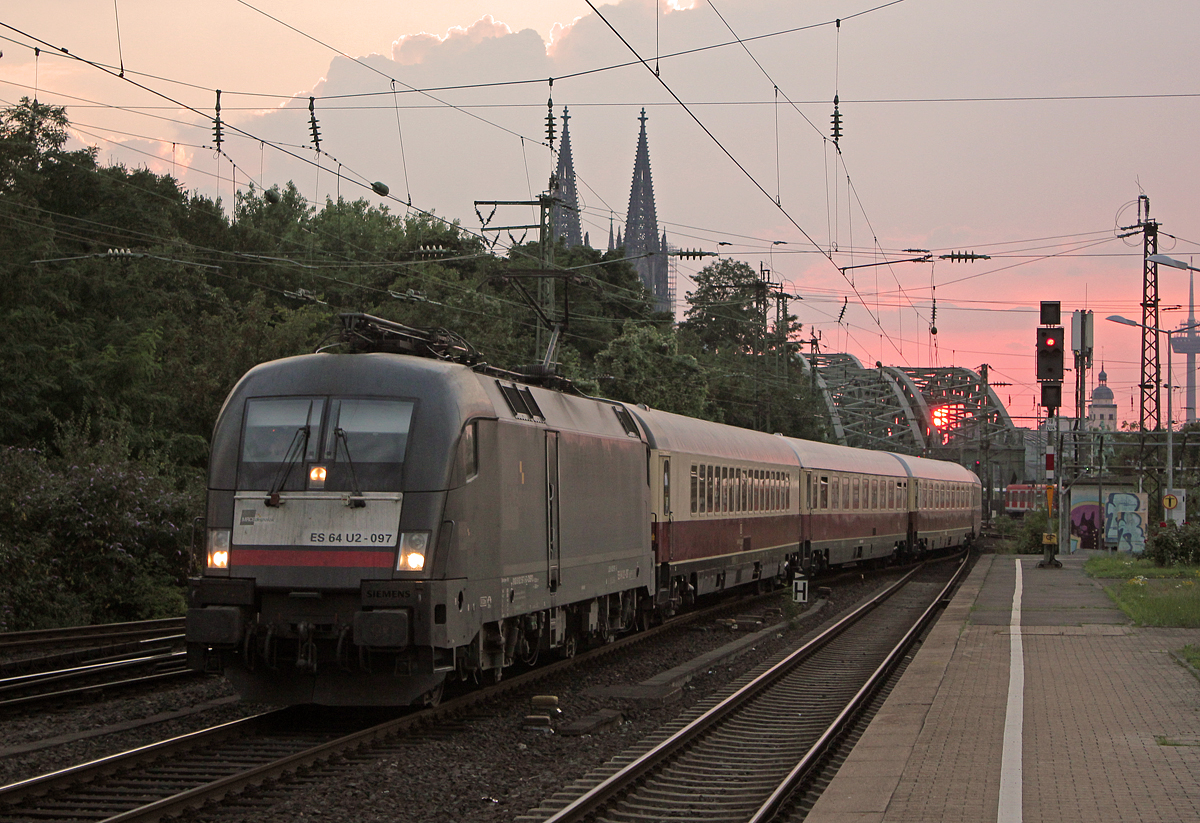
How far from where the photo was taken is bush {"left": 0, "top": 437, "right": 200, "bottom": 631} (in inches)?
806

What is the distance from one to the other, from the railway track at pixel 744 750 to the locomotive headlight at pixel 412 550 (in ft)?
7.37

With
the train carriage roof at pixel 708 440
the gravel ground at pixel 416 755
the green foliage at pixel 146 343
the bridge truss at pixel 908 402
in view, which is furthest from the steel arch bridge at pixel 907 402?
the gravel ground at pixel 416 755

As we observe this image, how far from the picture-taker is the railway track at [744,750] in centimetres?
908

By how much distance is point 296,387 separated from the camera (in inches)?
452

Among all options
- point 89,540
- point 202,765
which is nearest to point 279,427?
point 202,765

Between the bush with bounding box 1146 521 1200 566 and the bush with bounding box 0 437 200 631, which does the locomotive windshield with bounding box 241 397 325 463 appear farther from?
the bush with bounding box 1146 521 1200 566

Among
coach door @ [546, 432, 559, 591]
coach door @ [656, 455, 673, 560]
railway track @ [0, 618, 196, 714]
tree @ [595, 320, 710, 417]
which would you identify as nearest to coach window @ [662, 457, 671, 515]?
coach door @ [656, 455, 673, 560]

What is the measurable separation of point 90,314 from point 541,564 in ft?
101

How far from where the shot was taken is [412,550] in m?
10.7

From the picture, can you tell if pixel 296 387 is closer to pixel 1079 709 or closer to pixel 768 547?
pixel 1079 709

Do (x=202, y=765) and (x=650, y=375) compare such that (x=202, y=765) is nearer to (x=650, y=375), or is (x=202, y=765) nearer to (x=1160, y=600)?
(x=1160, y=600)

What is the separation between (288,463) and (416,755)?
2.71 m

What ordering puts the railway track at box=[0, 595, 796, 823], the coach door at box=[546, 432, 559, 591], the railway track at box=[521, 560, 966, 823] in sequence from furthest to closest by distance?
the coach door at box=[546, 432, 559, 591] → the railway track at box=[521, 560, 966, 823] → the railway track at box=[0, 595, 796, 823]

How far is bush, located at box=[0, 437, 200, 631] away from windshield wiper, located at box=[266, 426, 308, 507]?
33.9 feet
